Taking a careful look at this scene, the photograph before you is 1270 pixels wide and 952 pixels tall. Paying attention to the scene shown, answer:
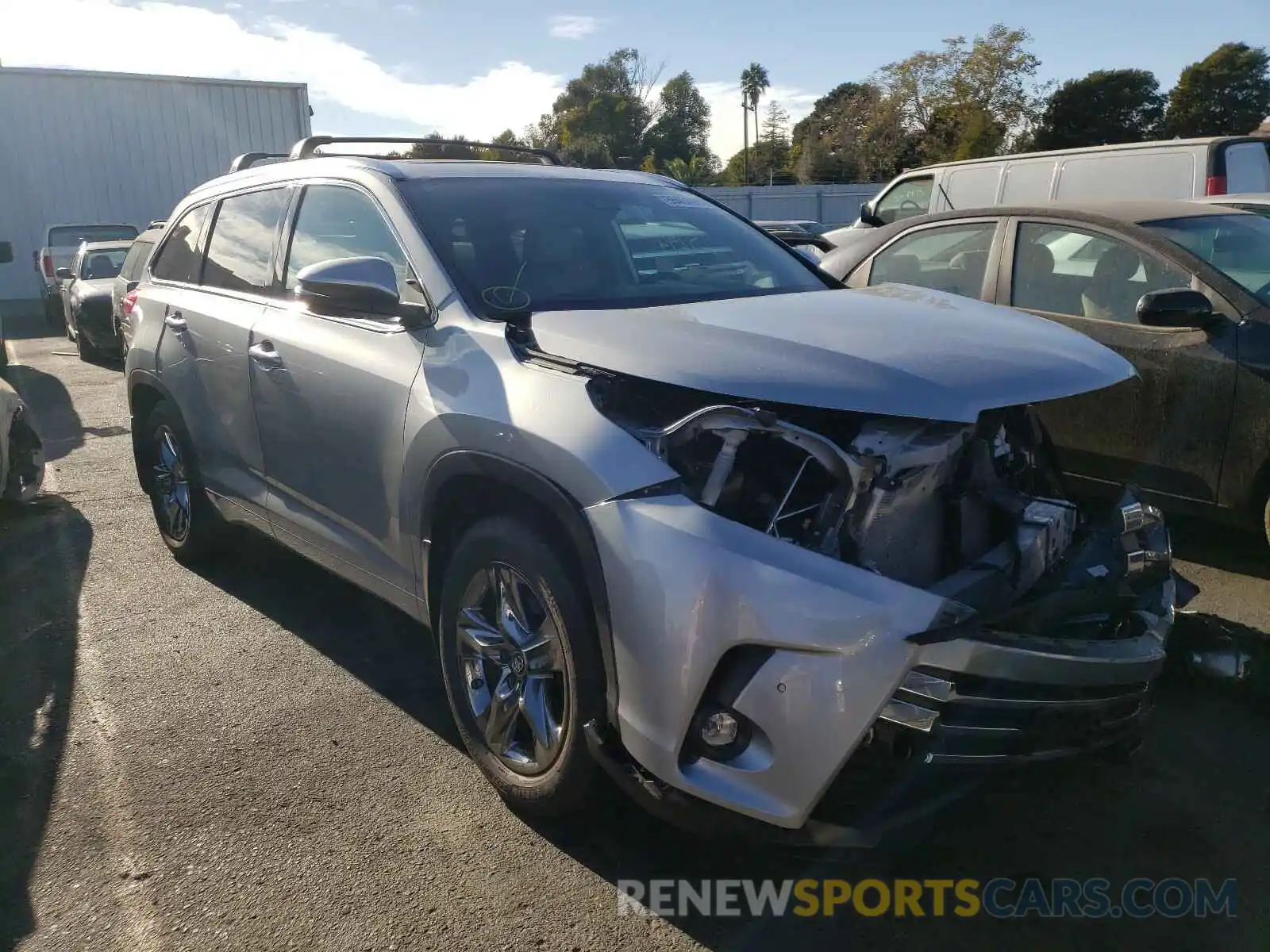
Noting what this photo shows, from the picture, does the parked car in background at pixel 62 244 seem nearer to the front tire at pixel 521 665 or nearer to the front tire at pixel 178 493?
the front tire at pixel 178 493

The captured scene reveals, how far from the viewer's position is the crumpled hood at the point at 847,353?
94.3 inches

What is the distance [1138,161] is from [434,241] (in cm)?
820

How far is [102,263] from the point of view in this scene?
1425cm

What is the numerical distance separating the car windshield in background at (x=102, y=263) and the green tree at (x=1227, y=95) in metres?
44.9

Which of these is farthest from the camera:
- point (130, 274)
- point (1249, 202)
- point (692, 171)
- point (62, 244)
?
point (692, 171)

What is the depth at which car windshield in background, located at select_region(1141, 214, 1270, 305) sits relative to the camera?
15.5ft

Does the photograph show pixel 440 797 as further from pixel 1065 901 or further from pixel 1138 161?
pixel 1138 161

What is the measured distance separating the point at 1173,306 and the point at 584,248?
255 centimetres

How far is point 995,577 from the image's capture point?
2557 millimetres

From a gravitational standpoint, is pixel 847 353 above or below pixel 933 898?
above

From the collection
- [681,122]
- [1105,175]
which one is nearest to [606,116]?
[681,122]

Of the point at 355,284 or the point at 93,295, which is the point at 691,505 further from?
the point at 93,295

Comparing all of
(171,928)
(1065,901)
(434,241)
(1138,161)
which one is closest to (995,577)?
(1065,901)

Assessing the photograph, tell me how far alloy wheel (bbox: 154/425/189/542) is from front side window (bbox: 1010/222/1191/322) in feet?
14.2
